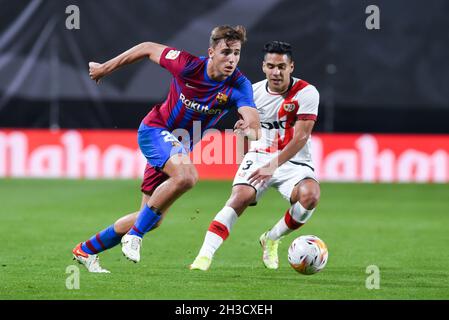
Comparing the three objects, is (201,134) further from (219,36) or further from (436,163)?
(436,163)

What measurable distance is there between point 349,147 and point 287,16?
2784 mm

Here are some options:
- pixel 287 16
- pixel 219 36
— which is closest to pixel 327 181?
pixel 287 16

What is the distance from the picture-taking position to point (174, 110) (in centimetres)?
811

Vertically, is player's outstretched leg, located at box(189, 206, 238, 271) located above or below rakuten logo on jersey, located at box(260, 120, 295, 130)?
below

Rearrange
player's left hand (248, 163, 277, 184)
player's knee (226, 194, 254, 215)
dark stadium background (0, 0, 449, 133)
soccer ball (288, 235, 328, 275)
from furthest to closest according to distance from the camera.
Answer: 1. dark stadium background (0, 0, 449, 133)
2. player's knee (226, 194, 254, 215)
3. player's left hand (248, 163, 277, 184)
4. soccer ball (288, 235, 328, 275)

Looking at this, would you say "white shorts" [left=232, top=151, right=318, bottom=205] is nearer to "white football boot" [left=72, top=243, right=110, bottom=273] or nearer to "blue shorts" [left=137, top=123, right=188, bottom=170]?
"blue shorts" [left=137, top=123, right=188, bottom=170]

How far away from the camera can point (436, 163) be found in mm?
17750

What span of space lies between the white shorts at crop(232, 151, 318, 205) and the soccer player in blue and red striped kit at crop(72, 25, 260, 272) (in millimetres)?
915

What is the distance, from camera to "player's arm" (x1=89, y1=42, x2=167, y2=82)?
7.86 meters

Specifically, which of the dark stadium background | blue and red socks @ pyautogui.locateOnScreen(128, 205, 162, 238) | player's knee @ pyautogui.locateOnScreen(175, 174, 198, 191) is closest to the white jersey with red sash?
player's knee @ pyautogui.locateOnScreen(175, 174, 198, 191)

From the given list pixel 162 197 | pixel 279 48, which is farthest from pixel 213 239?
pixel 279 48

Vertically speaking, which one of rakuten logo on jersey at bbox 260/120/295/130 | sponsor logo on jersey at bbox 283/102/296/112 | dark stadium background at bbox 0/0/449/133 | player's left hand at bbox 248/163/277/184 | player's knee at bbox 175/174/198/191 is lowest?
player's knee at bbox 175/174/198/191

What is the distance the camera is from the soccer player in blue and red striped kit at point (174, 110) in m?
7.76

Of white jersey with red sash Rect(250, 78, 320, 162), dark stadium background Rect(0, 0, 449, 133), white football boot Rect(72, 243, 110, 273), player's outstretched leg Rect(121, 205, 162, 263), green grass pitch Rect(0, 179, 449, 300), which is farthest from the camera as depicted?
dark stadium background Rect(0, 0, 449, 133)
